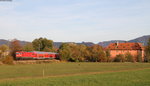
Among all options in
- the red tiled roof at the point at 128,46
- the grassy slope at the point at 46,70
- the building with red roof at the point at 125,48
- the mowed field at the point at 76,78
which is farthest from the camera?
the red tiled roof at the point at 128,46

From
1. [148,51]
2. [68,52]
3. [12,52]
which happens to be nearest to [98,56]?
[68,52]

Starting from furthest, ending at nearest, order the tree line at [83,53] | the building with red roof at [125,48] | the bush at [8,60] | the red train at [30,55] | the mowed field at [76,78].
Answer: the building with red roof at [125,48] → the tree line at [83,53] → the red train at [30,55] → the bush at [8,60] → the mowed field at [76,78]

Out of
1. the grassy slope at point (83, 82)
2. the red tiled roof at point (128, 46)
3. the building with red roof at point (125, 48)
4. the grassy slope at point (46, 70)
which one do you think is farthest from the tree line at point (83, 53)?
the grassy slope at point (83, 82)

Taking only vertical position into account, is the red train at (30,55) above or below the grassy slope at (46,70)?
above

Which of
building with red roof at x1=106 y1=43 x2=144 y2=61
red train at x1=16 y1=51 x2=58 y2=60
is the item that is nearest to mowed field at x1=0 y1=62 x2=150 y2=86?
red train at x1=16 y1=51 x2=58 y2=60

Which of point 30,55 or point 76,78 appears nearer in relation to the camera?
point 76,78

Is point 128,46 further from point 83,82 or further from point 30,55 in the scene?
point 83,82

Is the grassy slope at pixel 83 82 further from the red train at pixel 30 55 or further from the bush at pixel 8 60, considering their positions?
the red train at pixel 30 55

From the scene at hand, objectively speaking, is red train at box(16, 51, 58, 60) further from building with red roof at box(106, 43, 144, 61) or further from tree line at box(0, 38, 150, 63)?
building with red roof at box(106, 43, 144, 61)

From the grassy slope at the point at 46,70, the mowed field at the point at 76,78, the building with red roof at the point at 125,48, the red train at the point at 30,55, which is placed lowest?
the grassy slope at the point at 46,70

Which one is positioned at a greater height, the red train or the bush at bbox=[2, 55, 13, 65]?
the red train

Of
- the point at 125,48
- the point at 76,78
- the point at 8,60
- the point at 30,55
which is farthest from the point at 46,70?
the point at 125,48

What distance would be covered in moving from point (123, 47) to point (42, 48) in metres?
53.9

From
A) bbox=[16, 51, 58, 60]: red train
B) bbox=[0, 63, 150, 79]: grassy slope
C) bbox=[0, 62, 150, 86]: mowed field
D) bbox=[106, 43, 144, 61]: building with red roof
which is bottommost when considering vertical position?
bbox=[0, 63, 150, 79]: grassy slope
